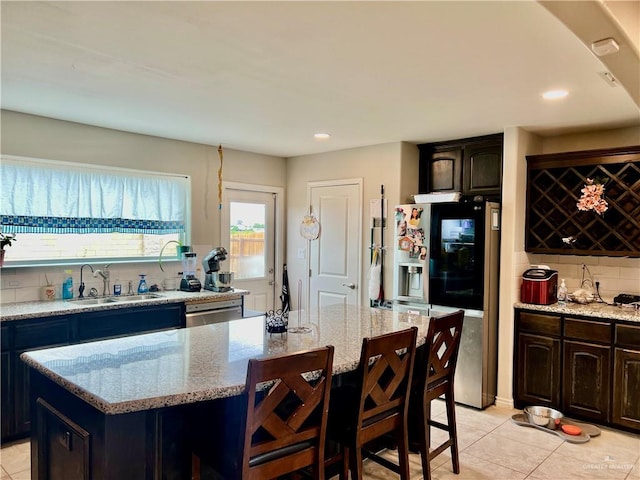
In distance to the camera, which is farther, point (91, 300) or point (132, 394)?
point (91, 300)

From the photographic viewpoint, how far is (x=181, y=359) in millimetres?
2084

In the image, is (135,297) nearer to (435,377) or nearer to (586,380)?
(435,377)

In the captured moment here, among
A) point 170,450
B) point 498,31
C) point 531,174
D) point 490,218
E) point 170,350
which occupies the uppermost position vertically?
point 498,31

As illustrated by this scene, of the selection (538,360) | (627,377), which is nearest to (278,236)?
(538,360)

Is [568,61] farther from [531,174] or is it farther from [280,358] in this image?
[280,358]

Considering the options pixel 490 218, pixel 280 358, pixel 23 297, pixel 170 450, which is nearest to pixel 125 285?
pixel 23 297

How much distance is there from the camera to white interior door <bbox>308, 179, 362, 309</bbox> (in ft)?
16.3

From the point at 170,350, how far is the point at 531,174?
3.42 m

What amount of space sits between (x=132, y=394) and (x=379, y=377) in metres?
1.09

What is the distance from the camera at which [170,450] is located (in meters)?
1.87

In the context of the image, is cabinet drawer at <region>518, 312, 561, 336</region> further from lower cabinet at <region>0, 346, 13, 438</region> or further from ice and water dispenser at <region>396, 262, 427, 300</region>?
lower cabinet at <region>0, 346, 13, 438</region>

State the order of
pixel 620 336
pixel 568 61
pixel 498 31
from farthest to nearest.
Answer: pixel 620 336 → pixel 568 61 → pixel 498 31

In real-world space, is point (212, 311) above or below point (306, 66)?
below

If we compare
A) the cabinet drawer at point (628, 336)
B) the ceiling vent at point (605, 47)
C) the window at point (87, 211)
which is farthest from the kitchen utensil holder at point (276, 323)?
the cabinet drawer at point (628, 336)
